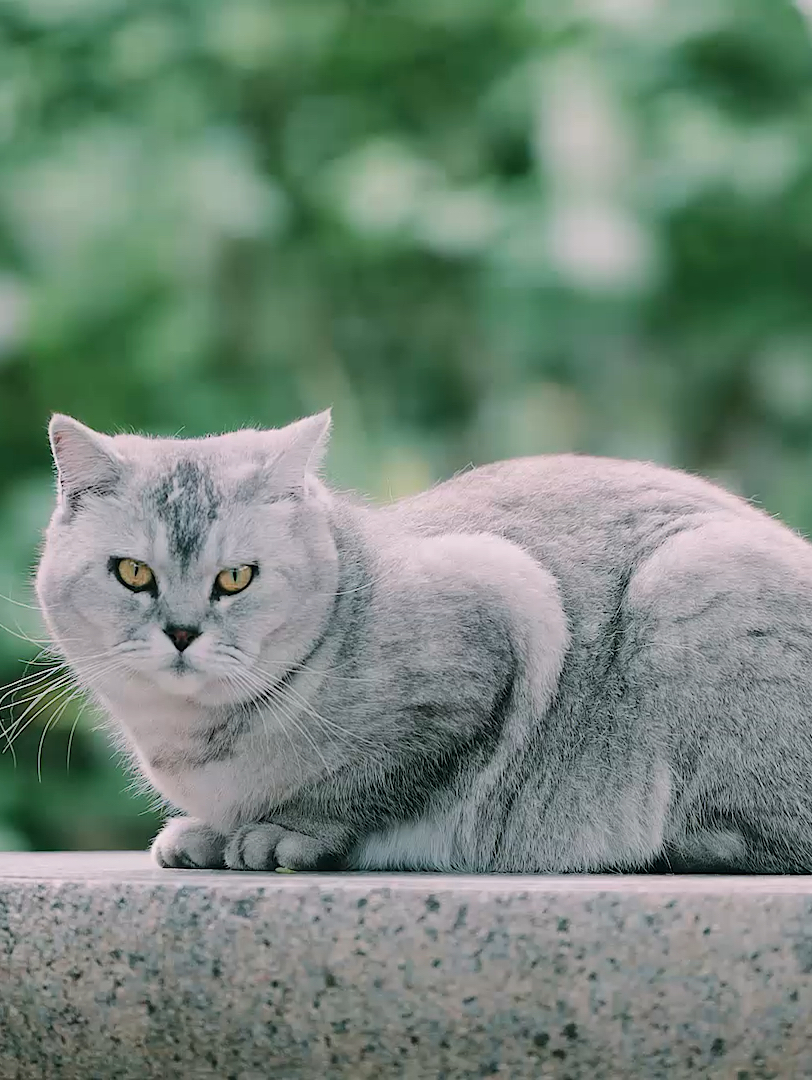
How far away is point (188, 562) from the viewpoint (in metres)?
1.65

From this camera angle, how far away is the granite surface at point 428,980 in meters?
1.25

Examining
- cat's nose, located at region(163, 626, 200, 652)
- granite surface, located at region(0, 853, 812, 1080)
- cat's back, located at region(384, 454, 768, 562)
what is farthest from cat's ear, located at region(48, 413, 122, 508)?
granite surface, located at region(0, 853, 812, 1080)

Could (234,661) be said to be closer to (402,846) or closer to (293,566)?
(293,566)

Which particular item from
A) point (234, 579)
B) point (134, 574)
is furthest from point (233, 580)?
point (134, 574)

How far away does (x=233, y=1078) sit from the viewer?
131 cm

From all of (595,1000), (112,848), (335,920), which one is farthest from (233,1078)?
(112,848)

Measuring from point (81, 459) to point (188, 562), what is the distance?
0.22 m

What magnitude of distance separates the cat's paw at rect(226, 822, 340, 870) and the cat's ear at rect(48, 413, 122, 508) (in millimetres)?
440

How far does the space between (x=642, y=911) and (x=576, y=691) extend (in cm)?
52

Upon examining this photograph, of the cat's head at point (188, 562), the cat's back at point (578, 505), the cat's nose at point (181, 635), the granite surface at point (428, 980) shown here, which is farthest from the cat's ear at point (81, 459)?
the granite surface at point (428, 980)

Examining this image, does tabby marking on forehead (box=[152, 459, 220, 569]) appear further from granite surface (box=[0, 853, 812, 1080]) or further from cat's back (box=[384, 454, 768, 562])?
granite surface (box=[0, 853, 812, 1080])

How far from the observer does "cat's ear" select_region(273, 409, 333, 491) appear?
1.78 metres

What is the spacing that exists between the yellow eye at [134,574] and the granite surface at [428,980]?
1.39ft

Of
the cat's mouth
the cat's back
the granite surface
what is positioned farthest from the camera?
the cat's back
